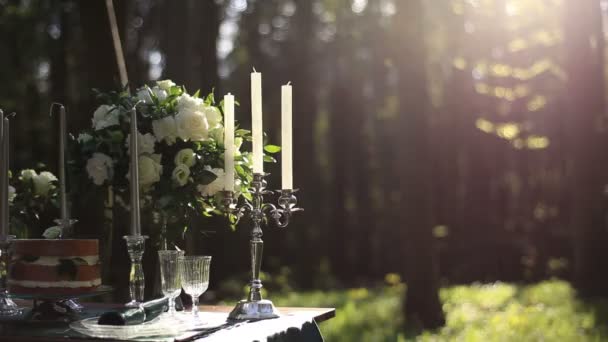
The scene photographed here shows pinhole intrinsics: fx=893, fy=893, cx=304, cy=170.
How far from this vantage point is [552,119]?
1762cm

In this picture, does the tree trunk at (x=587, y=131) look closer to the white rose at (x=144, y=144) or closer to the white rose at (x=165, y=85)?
the white rose at (x=165, y=85)

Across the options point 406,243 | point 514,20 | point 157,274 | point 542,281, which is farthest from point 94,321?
point 514,20

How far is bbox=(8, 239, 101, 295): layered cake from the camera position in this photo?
2.66 m

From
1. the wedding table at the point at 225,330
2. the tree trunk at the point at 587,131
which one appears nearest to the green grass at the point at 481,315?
the tree trunk at the point at 587,131

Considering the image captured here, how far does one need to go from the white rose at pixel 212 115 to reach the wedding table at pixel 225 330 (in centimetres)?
65

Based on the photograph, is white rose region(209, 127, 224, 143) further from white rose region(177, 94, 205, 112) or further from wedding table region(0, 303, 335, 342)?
wedding table region(0, 303, 335, 342)

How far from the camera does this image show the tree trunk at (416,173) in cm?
785

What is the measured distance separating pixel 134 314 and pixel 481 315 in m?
7.00

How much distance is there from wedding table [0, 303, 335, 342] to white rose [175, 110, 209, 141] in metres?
0.61

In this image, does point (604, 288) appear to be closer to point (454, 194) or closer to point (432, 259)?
point (432, 259)

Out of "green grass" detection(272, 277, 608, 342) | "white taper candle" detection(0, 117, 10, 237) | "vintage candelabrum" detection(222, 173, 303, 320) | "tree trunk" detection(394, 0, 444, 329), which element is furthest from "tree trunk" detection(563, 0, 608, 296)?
"white taper candle" detection(0, 117, 10, 237)

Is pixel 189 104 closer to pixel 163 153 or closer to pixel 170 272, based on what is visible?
pixel 163 153

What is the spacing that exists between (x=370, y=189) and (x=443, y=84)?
3357 mm

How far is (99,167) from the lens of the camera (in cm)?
287
